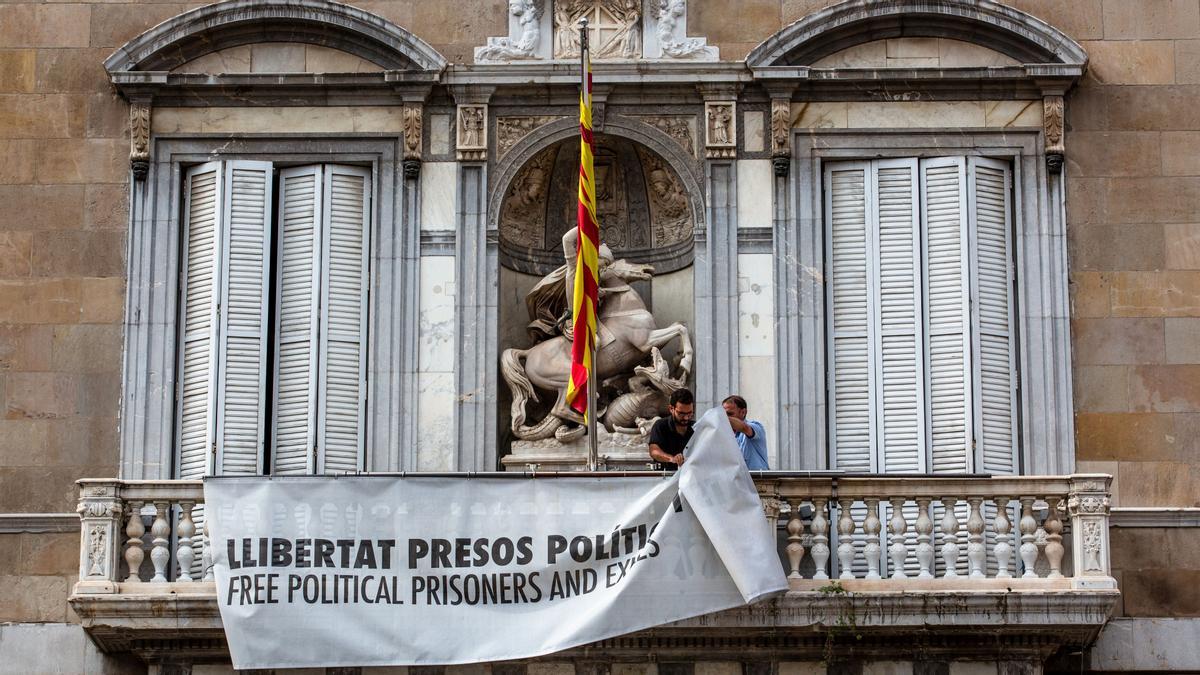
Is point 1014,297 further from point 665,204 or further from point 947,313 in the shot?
point 665,204

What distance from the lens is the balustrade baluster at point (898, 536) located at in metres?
21.2

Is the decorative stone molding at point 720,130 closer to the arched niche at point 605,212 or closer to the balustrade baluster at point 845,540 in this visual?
the arched niche at point 605,212

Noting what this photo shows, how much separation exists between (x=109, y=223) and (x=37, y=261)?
70 centimetres

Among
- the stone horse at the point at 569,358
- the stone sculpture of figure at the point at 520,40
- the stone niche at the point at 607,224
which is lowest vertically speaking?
the stone horse at the point at 569,358

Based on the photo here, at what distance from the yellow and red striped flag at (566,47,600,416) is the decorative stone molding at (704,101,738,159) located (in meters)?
1.52

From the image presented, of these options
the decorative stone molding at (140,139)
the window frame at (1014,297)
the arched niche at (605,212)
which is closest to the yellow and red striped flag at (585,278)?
the arched niche at (605,212)

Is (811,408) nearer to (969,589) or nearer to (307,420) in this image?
(969,589)

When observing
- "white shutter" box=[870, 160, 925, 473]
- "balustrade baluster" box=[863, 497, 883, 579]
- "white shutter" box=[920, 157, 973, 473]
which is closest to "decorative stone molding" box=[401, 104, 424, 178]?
"white shutter" box=[870, 160, 925, 473]

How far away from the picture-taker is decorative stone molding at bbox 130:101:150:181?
23.7 meters

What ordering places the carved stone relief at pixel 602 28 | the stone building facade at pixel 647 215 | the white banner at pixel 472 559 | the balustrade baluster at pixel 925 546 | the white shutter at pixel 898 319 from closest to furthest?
the white banner at pixel 472 559 → the balustrade baluster at pixel 925 546 → the stone building facade at pixel 647 215 → the white shutter at pixel 898 319 → the carved stone relief at pixel 602 28

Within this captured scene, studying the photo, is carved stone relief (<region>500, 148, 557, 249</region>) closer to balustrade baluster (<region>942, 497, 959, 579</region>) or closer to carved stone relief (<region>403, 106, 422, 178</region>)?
carved stone relief (<region>403, 106, 422, 178</region>)

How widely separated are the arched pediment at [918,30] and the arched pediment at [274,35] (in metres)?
3.10

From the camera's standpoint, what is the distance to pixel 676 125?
23.9m

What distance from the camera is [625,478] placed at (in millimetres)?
21016
